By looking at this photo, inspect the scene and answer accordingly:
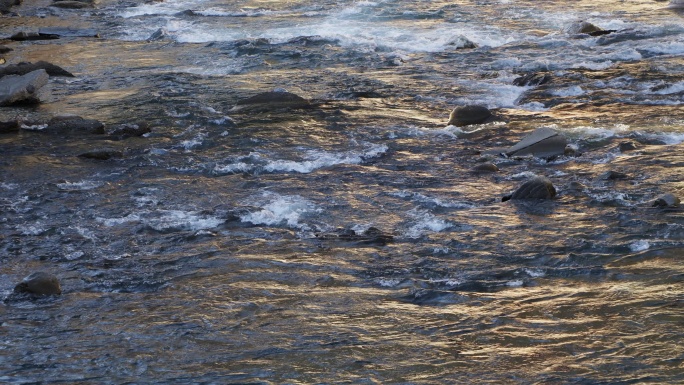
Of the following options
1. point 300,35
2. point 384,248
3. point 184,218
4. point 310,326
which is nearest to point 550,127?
point 384,248

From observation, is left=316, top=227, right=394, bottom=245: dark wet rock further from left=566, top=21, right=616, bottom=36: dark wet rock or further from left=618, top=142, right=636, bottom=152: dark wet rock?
left=566, top=21, right=616, bottom=36: dark wet rock

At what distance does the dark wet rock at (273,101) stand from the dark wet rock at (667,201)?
4811 millimetres

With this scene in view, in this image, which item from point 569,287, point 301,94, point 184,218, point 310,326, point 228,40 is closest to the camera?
point 310,326

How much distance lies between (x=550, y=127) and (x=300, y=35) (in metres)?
6.91

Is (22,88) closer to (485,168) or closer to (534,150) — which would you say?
(485,168)

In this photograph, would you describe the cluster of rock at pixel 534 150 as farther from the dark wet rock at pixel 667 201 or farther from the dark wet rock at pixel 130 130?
the dark wet rock at pixel 130 130

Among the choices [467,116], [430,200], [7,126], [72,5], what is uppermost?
[72,5]

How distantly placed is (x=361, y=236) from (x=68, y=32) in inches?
458

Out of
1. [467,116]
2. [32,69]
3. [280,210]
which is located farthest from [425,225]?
[32,69]

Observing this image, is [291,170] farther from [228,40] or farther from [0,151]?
[228,40]

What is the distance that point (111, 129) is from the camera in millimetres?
9664

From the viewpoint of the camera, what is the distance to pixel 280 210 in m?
7.21

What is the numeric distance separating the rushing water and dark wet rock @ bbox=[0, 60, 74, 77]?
303 mm

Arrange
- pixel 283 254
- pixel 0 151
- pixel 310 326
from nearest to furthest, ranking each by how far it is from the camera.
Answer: pixel 310 326 < pixel 283 254 < pixel 0 151
